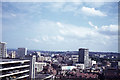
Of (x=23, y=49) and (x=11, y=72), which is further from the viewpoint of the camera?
(x=23, y=49)

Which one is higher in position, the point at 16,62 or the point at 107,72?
the point at 16,62

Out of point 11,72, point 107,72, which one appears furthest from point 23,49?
point 11,72

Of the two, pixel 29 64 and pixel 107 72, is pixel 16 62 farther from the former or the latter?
pixel 107 72

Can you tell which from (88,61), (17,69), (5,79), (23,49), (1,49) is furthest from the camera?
(23,49)

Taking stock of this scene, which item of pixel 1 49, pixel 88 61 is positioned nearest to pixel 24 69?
pixel 1 49

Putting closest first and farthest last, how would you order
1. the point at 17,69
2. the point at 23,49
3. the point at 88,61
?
1. the point at 17,69
2. the point at 88,61
3. the point at 23,49

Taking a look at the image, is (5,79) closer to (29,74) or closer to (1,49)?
(29,74)
